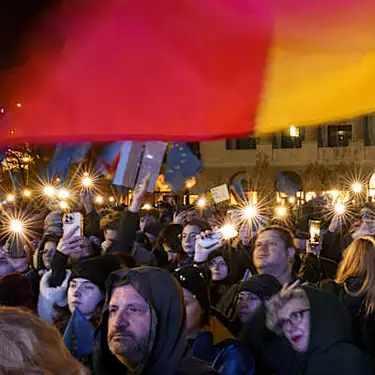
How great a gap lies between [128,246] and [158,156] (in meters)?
1.14

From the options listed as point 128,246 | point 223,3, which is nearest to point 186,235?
point 128,246

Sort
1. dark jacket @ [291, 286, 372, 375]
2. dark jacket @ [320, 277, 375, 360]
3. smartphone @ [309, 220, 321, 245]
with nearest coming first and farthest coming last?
1. dark jacket @ [291, 286, 372, 375]
2. dark jacket @ [320, 277, 375, 360]
3. smartphone @ [309, 220, 321, 245]

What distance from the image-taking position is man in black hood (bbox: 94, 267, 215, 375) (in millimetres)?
2508

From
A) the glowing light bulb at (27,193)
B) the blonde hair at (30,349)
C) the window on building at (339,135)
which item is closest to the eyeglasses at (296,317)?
the blonde hair at (30,349)

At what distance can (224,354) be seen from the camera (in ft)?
10.2

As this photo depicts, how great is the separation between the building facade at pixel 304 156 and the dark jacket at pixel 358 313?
100 ft

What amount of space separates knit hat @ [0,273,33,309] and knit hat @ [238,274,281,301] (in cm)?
140

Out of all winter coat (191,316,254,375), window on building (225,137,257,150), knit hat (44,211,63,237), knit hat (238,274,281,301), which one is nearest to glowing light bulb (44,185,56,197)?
knit hat (44,211,63,237)

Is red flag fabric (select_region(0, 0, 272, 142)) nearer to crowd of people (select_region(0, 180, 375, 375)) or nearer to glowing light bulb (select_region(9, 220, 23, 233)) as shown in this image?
crowd of people (select_region(0, 180, 375, 375))

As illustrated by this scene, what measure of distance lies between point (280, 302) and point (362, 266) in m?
1.54

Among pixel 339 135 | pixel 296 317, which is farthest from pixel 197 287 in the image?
pixel 339 135

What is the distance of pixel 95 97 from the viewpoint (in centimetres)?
230

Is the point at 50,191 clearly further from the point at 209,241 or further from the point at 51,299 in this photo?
the point at 51,299

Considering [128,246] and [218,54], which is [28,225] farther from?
[218,54]
